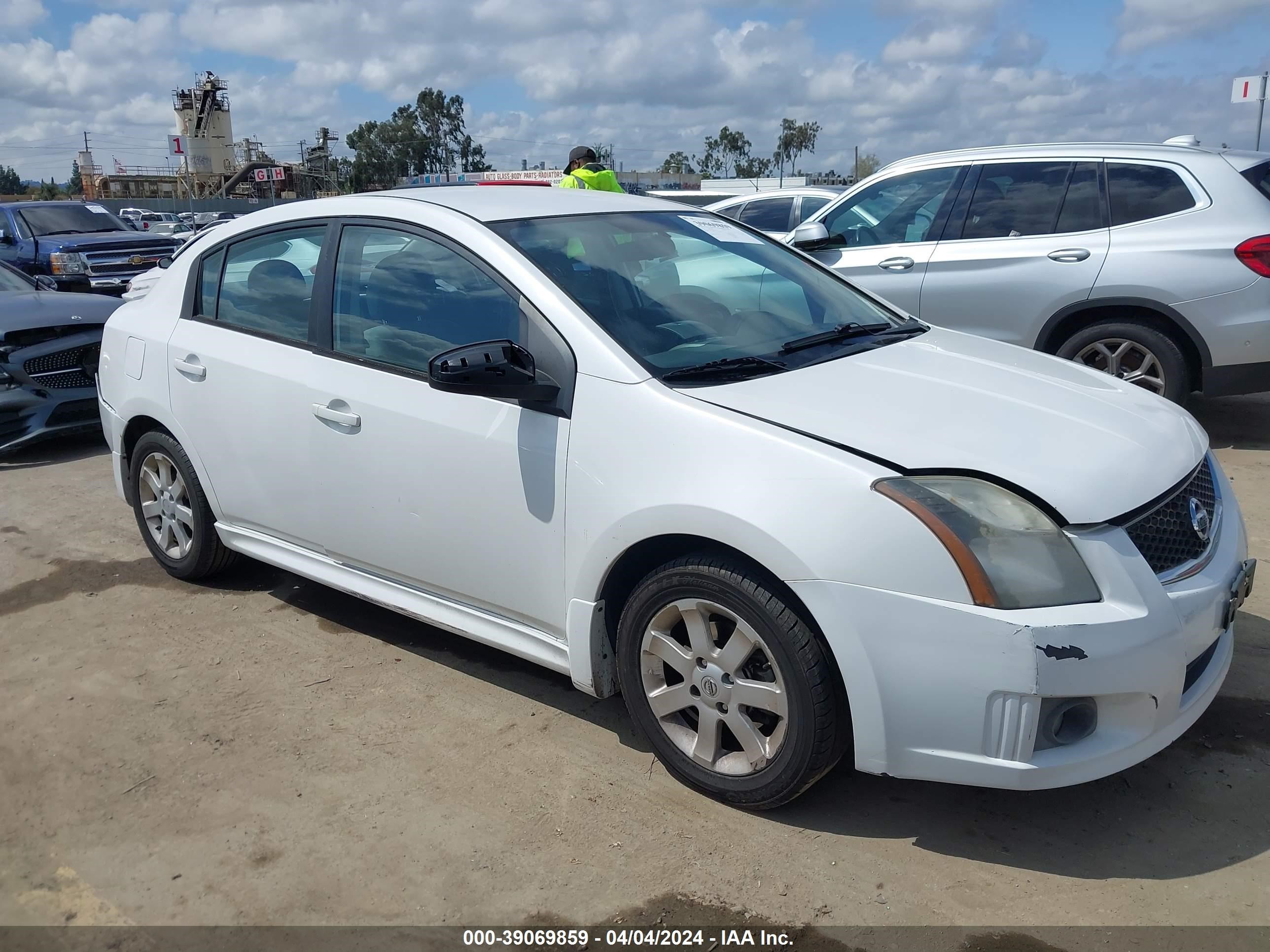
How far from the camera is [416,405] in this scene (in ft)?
11.1

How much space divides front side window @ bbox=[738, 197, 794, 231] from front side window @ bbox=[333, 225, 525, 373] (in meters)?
7.85

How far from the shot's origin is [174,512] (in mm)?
4629

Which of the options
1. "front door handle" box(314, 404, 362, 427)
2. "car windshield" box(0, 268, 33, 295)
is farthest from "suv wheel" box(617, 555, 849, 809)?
"car windshield" box(0, 268, 33, 295)

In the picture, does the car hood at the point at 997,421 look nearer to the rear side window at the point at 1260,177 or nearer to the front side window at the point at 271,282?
the front side window at the point at 271,282

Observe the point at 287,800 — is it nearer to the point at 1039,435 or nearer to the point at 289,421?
the point at 289,421

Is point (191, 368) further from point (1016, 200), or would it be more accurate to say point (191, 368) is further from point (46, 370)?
point (1016, 200)

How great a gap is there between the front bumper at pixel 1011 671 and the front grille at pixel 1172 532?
0.21 feet

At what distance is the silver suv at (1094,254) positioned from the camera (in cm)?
601

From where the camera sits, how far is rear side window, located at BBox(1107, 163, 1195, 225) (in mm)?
6242

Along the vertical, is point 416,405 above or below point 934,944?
above

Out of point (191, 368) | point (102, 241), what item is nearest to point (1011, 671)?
point (191, 368)

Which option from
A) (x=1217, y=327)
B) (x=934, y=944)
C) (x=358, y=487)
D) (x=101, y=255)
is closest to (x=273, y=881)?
(x=358, y=487)

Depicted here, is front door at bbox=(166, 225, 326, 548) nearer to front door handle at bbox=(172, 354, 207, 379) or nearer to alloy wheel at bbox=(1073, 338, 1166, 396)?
front door handle at bbox=(172, 354, 207, 379)

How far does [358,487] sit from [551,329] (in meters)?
0.97
